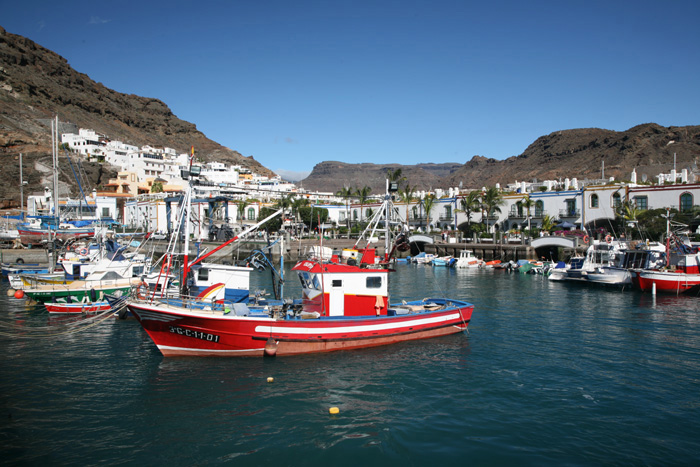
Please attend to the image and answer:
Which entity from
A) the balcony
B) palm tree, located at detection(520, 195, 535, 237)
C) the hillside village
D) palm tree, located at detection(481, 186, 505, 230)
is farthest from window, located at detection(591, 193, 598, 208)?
palm tree, located at detection(481, 186, 505, 230)

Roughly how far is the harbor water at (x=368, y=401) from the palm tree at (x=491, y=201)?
173 ft

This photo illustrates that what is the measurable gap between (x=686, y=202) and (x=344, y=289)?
59722 mm

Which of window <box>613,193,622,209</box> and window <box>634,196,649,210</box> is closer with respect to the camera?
window <box>634,196,649,210</box>

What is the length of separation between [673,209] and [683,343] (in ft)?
152

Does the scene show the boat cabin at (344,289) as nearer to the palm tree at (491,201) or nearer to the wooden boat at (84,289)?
the wooden boat at (84,289)

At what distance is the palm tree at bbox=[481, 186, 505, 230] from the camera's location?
76812 millimetres

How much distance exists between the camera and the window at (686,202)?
195 ft

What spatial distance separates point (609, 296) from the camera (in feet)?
127

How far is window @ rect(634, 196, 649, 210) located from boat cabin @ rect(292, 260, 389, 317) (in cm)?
5707

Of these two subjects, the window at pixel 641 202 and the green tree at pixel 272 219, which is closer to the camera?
the window at pixel 641 202

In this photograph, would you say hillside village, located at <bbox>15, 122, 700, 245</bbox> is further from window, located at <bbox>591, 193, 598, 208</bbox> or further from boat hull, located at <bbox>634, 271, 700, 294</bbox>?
boat hull, located at <bbox>634, 271, 700, 294</bbox>

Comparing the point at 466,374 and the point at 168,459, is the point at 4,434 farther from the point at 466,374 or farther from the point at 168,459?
the point at 466,374

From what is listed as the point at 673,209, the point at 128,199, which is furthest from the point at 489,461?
the point at 128,199

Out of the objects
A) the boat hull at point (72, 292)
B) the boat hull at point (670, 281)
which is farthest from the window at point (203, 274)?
the boat hull at point (670, 281)
